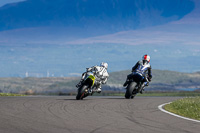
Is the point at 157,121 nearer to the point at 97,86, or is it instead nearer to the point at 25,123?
the point at 25,123

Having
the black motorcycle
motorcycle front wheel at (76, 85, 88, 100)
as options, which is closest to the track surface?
motorcycle front wheel at (76, 85, 88, 100)

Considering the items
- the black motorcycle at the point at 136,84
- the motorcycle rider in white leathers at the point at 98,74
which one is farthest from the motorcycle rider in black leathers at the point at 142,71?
the motorcycle rider in white leathers at the point at 98,74

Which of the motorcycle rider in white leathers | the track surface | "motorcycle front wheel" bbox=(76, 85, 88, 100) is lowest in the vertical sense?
the track surface

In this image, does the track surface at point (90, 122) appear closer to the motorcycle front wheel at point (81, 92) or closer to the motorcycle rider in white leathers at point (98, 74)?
the motorcycle front wheel at point (81, 92)

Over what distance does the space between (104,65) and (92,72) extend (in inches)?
48.7

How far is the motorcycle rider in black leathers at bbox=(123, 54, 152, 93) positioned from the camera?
26.5 m

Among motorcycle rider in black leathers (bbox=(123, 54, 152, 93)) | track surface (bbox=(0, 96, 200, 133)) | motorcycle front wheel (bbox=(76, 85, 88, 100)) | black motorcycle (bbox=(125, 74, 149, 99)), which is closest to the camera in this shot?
track surface (bbox=(0, 96, 200, 133))

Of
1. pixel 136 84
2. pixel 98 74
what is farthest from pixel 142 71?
pixel 98 74

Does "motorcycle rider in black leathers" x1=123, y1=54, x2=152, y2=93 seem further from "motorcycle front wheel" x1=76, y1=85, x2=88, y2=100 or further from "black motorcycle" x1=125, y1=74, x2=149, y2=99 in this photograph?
"motorcycle front wheel" x1=76, y1=85, x2=88, y2=100

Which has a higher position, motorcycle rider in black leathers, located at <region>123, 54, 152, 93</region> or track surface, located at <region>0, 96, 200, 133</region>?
motorcycle rider in black leathers, located at <region>123, 54, 152, 93</region>

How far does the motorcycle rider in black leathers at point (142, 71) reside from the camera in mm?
26547

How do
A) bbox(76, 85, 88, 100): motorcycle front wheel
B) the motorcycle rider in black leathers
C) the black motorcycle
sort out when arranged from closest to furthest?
bbox(76, 85, 88, 100): motorcycle front wheel, the black motorcycle, the motorcycle rider in black leathers

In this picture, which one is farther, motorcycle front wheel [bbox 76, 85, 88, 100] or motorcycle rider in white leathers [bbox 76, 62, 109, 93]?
motorcycle rider in white leathers [bbox 76, 62, 109, 93]

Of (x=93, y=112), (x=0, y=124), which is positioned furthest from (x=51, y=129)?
(x=93, y=112)
